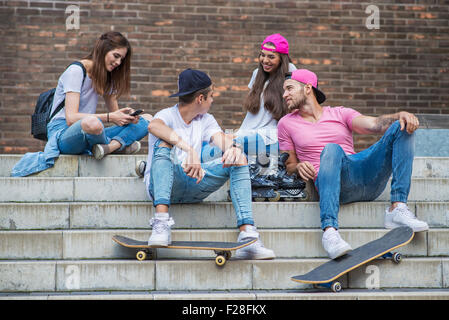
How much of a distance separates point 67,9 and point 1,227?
4.00m

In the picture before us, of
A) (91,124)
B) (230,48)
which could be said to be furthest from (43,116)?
(230,48)

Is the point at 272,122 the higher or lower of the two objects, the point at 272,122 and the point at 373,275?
the higher

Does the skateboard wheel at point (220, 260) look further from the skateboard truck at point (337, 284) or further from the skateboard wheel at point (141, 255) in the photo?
the skateboard truck at point (337, 284)

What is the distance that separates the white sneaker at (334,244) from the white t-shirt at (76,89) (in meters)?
2.47

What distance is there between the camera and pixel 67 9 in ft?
24.3

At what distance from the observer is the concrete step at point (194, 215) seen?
420cm

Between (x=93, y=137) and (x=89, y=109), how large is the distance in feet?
1.26

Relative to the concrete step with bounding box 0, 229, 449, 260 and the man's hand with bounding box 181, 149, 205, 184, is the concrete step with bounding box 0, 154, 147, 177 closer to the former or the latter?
the concrete step with bounding box 0, 229, 449, 260

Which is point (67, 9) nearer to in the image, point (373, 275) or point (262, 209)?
point (262, 209)

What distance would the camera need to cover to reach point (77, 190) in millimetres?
4613

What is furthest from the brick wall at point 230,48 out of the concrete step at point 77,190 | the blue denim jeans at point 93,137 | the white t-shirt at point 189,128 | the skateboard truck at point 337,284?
the skateboard truck at point 337,284

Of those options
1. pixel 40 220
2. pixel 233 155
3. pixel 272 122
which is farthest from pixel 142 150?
pixel 233 155

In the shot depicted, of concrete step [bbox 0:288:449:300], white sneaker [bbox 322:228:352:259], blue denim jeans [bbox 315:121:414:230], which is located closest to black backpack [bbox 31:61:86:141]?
concrete step [bbox 0:288:449:300]

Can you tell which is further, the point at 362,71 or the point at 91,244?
the point at 362,71
